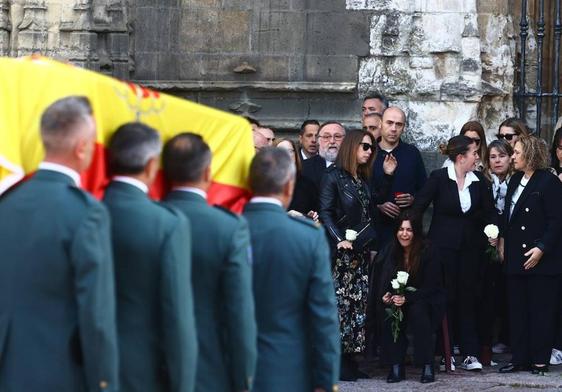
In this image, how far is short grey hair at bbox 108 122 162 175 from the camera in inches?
245

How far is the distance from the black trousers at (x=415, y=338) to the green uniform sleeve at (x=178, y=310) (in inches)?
196

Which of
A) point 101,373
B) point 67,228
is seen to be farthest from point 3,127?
point 101,373

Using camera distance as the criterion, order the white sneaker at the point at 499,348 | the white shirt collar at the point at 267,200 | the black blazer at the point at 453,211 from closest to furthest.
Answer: the white shirt collar at the point at 267,200
the black blazer at the point at 453,211
the white sneaker at the point at 499,348

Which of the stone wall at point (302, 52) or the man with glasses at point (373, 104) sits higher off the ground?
the stone wall at point (302, 52)

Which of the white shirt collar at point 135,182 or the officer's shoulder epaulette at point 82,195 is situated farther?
the white shirt collar at point 135,182

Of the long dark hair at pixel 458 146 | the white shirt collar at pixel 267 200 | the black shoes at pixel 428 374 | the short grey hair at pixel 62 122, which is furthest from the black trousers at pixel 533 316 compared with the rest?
the short grey hair at pixel 62 122

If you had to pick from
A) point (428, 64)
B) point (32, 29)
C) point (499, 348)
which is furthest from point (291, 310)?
point (32, 29)

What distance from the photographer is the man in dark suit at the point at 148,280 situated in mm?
6109

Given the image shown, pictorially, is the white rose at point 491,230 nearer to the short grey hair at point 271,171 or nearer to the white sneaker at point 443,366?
the white sneaker at point 443,366

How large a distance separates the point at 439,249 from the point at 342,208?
0.84 metres

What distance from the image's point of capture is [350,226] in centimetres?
1120

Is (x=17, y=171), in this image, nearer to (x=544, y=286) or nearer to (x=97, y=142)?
(x=97, y=142)

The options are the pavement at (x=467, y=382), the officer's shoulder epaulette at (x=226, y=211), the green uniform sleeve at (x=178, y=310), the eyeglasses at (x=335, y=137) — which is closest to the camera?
the green uniform sleeve at (x=178, y=310)

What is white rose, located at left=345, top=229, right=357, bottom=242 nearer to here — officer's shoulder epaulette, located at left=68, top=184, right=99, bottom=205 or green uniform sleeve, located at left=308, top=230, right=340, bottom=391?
green uniform sleeve, located at left=308, top=230, right=340, bottom=391
